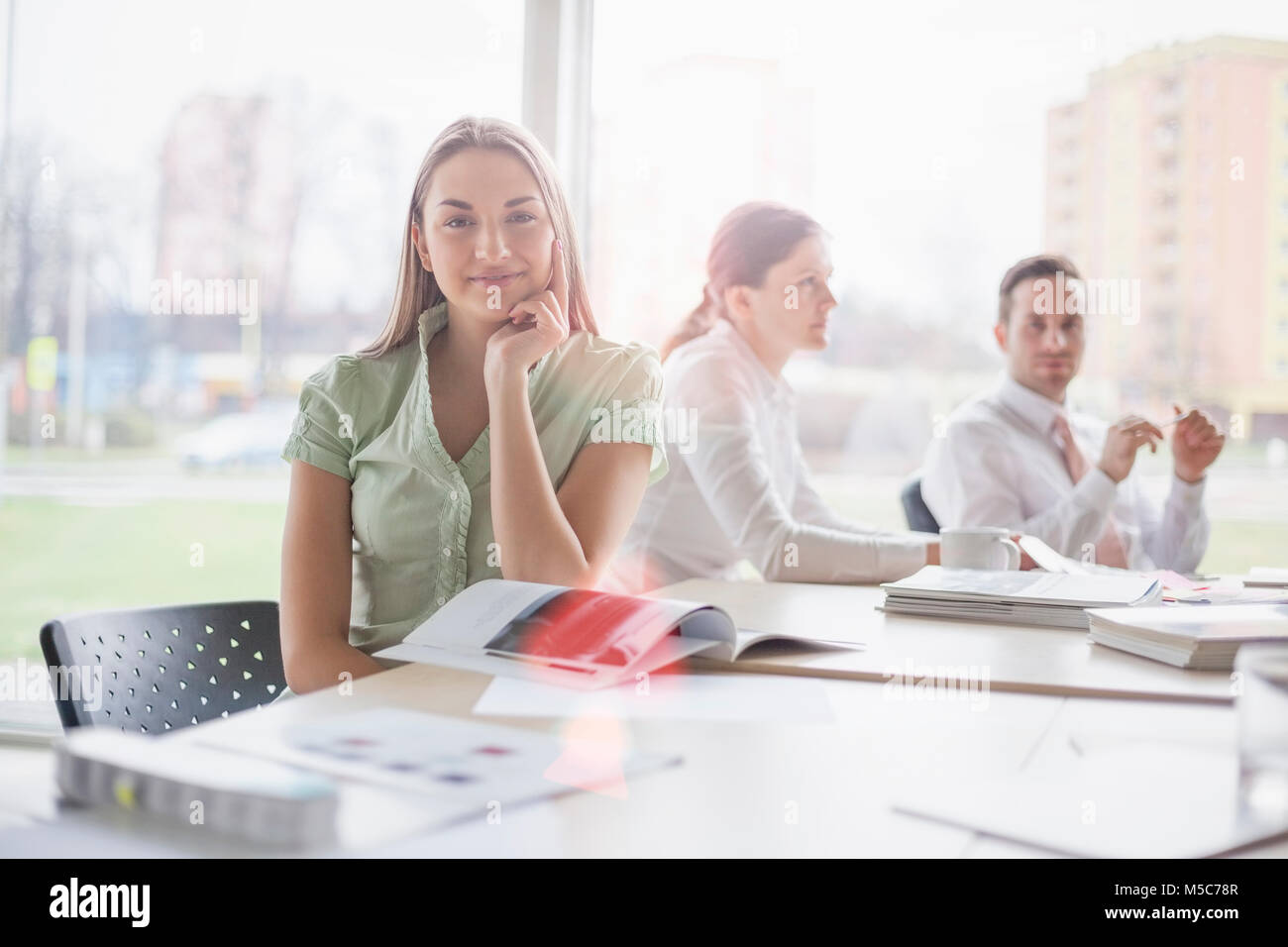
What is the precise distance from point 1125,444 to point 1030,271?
0.56 metres

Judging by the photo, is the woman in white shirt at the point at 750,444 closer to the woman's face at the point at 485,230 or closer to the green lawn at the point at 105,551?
the woman's face at the point at 485,230

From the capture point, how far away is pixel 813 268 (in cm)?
242

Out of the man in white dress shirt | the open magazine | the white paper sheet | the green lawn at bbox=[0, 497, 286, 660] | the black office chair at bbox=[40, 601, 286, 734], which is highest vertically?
the man in white dress shirt

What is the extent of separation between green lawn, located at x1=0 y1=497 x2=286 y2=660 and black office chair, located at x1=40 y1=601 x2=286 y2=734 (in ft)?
4.87

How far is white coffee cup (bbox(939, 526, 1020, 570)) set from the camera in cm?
172

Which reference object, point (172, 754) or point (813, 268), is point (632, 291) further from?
point (172, 754)

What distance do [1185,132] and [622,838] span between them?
282cm

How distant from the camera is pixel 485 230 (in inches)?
66.1

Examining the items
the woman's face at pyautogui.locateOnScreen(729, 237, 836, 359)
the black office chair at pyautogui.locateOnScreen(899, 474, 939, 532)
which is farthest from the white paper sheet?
the black office chair at pyautogui.locateOnScreen(899, 474, 939, 532)

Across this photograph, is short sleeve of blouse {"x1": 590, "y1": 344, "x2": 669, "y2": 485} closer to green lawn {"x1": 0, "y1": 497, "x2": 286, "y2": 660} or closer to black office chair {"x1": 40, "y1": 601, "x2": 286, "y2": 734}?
black office chair {"x1": 40, "y1": 601, "x2": 286, "y2": 734}

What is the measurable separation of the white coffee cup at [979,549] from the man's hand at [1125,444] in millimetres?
704

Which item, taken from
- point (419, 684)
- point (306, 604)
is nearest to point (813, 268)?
point (306, 604)

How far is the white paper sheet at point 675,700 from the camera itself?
2.98ft

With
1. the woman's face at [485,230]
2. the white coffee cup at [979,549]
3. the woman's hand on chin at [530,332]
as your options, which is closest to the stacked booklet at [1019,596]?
the white coffee cup at [979,549]
